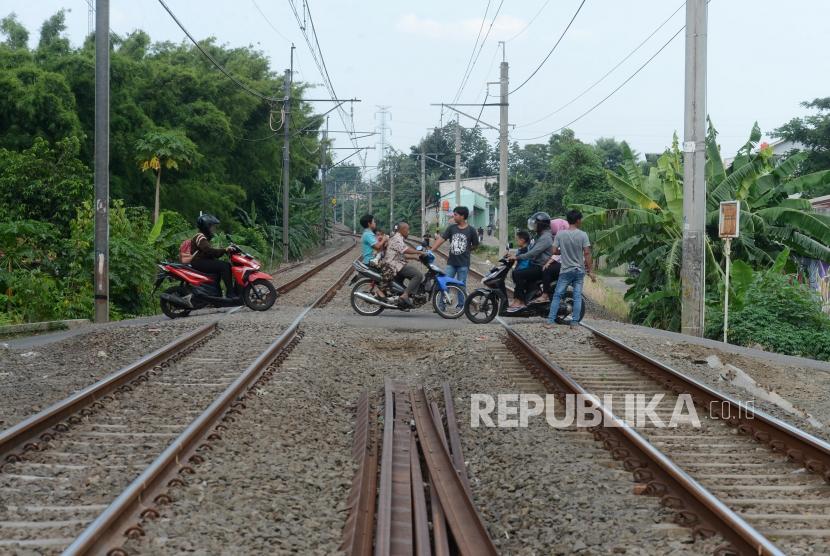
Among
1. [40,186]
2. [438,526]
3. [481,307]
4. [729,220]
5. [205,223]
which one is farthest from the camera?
[40,186]

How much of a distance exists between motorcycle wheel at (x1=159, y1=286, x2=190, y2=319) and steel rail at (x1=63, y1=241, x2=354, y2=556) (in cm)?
604

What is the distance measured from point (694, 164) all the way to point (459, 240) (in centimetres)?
392

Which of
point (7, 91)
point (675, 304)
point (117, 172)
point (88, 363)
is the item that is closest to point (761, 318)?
point (675, 304)

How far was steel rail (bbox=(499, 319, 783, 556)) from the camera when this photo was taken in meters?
4.36

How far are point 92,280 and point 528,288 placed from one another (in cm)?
831

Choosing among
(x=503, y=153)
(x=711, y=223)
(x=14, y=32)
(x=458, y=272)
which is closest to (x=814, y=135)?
(x=503, y=153)

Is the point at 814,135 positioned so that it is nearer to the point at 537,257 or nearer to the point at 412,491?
the point at 537,257

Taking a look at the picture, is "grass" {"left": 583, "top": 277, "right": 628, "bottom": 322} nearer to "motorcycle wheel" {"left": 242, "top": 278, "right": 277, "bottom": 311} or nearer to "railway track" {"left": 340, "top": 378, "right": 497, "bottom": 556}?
"motorcycle wheel" {"left": 242, "top": 278, "right": 277, "bottom": 311}

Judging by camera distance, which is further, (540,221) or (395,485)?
(540,221)

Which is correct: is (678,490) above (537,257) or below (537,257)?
below

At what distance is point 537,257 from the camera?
14.0 m

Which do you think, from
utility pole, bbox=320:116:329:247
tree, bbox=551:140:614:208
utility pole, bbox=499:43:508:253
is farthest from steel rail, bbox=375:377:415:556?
utility pole, bbox=320:116:329:247

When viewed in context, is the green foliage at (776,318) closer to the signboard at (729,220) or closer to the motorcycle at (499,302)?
the signboard at (729,220)

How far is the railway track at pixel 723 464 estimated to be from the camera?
4641 mm
